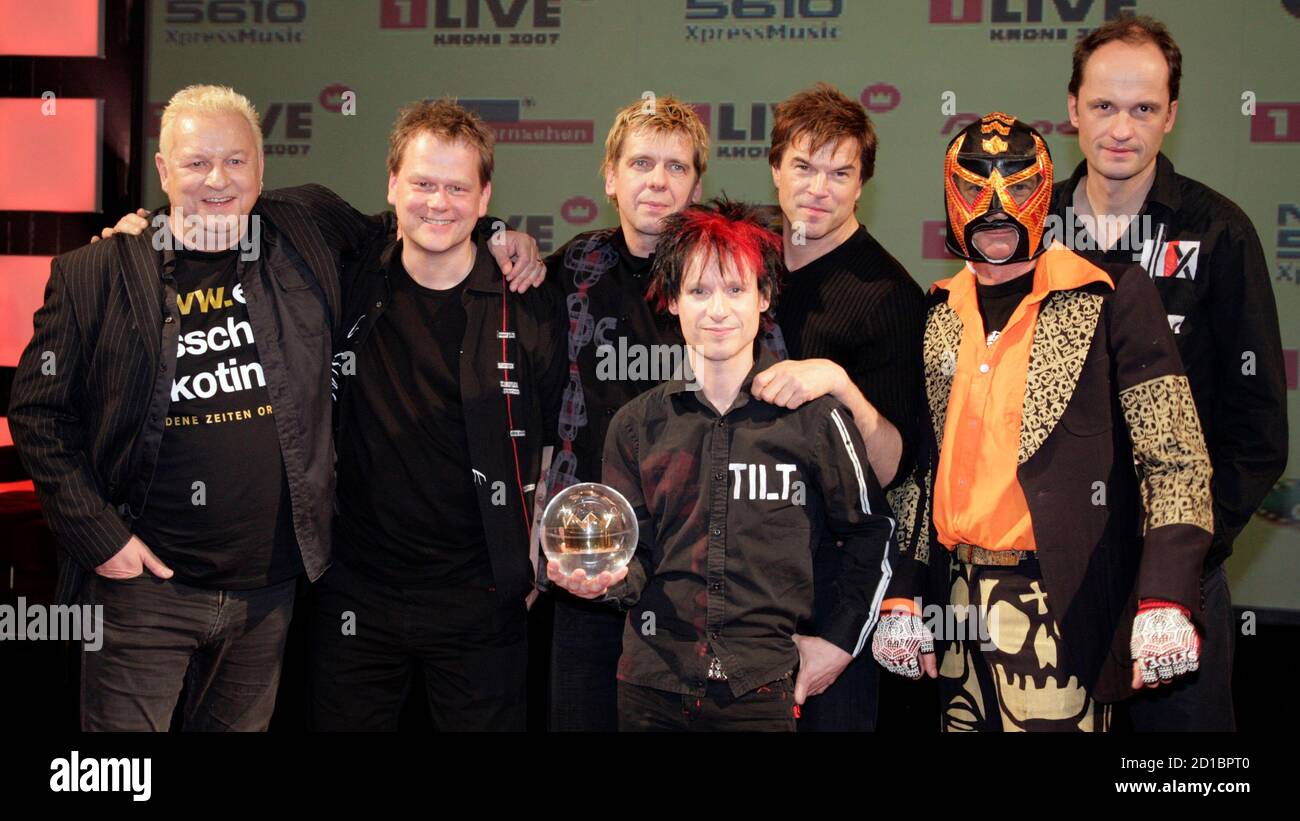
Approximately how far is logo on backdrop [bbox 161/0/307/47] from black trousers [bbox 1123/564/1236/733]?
645cm

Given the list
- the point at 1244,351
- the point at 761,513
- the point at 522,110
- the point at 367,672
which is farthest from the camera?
the point at 522,110

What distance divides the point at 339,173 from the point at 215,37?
118cm

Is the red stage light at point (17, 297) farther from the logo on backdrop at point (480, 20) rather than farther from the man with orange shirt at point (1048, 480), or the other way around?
the man with orange shirt at point (1048, 480)

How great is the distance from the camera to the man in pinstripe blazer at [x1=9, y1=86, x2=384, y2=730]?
2.91 meters

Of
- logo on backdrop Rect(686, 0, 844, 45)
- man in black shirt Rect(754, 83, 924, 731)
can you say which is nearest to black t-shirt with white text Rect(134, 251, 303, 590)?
man in black shirt Rect(754, 83, 924, 731)

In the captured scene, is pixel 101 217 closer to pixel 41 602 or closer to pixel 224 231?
pixel 41 602

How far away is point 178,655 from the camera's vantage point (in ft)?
9.77

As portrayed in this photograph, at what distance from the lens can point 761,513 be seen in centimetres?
262

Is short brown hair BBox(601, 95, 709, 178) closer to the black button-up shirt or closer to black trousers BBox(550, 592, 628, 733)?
the black button-up shirt

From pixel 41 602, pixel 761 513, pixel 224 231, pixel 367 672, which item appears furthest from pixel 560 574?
pixel 41 602

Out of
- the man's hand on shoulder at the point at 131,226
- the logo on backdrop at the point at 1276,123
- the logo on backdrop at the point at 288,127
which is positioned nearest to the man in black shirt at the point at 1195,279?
the man's hand on shoulder at the point at 131,226

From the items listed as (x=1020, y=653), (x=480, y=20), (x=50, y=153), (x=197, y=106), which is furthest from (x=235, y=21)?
(x=1020, y=653)

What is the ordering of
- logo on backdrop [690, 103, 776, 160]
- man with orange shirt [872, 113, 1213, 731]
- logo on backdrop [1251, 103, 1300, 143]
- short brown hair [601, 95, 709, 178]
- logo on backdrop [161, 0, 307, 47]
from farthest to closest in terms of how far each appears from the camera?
1. logo on backdrop [161, 0, 307, 47]
2. logo on backdrop [690, 103, 776, 160]
3. logo on backdrop [1251, 103, 1300, 143]
4. short brown hair [601, 95, 709, 178]
5. man with orange shirt [872, 113, 1213, 731]

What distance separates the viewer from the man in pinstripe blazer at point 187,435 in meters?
2.91
